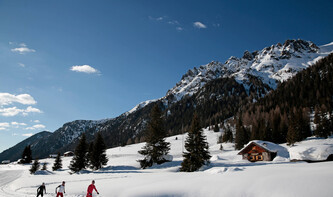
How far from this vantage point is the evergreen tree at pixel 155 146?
36.7 m

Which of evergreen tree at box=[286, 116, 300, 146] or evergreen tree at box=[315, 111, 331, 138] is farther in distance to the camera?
evergreen tree at box=[315, 111, 331, 138]

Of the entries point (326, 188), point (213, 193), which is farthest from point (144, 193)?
point (326, 188)

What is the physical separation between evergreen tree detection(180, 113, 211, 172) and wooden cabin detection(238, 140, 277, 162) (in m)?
23.8

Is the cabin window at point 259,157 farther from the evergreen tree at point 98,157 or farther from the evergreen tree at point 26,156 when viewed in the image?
the evergreen tree at point 26,156

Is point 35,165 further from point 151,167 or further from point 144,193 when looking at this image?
point 144,193

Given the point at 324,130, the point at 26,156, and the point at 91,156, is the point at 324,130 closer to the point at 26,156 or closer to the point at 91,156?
the point at 91,156

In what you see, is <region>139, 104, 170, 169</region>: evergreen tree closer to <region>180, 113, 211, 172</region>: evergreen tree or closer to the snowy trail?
<region>180, 113, 211, 172</region>: evergreen tree

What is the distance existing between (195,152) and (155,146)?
1007 centimetres

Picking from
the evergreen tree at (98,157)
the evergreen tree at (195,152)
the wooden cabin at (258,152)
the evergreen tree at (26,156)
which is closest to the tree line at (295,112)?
the wooden cabin at (258,152)

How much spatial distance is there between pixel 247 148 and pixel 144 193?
40.5 m

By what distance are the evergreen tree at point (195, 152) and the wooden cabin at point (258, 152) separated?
938 inches

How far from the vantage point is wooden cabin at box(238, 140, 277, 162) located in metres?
45.3

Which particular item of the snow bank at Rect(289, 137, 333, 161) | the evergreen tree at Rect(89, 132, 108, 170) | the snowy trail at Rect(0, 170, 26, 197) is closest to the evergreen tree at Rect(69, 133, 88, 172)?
the evergreen tree at Rect(89, 132, 108, 170)

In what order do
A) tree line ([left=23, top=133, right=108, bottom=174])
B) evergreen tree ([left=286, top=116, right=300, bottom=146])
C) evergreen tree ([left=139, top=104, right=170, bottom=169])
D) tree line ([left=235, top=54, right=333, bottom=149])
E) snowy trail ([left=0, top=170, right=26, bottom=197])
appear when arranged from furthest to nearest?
tree line ([left=235, top=54, right=333, bottom=149]) → evergreen tree ([left=286, top=116, right=300, bottom=146]) → tree line ([left=23, top=133, right=108, bottom=174]) → evergreen tree ([left=139, top=104, right=170, bottom=169]) → snowy trail ([left=0, top=170, right=26, bottom=197])
